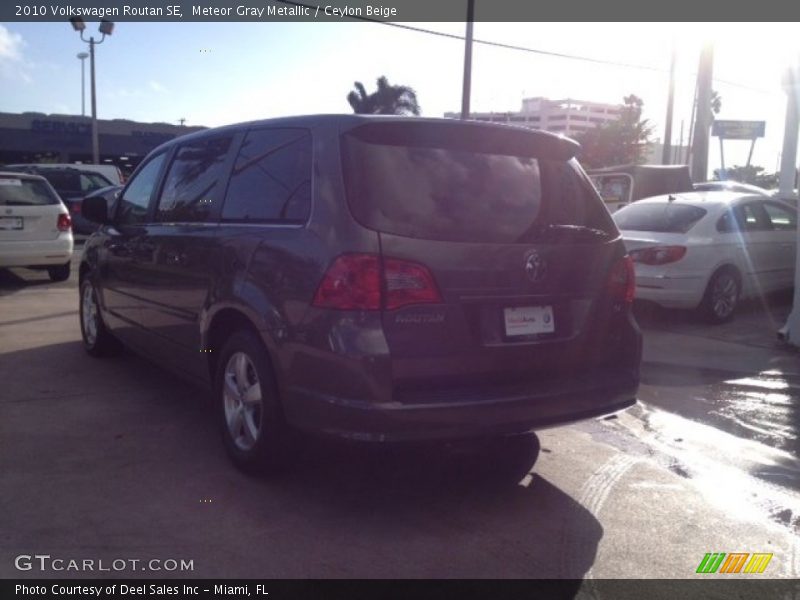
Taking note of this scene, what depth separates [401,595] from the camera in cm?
301

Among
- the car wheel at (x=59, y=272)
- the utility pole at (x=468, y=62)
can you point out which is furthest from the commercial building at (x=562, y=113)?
A: the car wheel at (x=59, y=272)

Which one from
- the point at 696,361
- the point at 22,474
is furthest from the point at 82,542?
the point at 696,361

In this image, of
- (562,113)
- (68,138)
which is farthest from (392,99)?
(562,113)

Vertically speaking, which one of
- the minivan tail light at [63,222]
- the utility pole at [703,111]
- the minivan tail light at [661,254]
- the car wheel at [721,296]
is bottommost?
the car wheel at [721,296]

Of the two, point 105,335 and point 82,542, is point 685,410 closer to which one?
point 82,542

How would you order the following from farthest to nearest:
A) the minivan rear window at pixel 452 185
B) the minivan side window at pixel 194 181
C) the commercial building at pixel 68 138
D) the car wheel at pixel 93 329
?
the commercial building at pixel 68 138
the car wheel at pixel 93 329
the minivan side window at pixel 194 181
the minivan rear window at pixel 452 185

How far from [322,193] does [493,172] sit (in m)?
0.86

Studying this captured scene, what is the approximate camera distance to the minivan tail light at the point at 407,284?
3375mm

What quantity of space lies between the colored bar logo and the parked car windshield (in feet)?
19.5

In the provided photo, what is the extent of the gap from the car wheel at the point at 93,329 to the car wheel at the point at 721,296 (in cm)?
622

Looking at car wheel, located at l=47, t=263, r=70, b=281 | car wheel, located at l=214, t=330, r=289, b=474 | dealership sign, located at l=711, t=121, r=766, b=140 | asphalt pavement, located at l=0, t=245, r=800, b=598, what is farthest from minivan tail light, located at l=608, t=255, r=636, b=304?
dealership sign, located at l=711, t=121, r=766, b=140

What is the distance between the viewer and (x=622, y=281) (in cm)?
416

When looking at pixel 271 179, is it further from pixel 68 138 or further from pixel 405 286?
pixel 68 138

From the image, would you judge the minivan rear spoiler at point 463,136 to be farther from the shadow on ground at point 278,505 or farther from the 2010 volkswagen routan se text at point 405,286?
the shadow on ground at point 278,505
